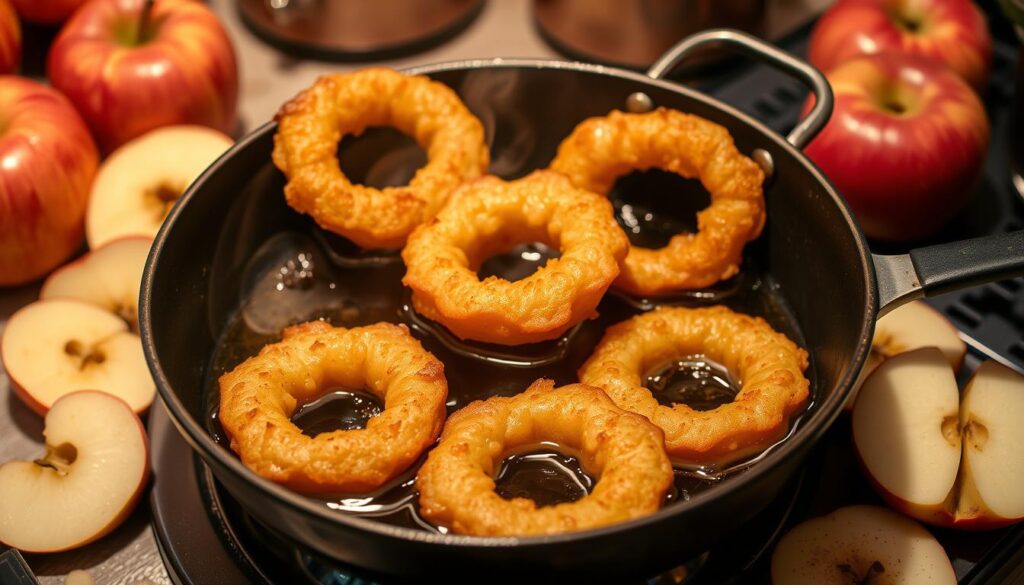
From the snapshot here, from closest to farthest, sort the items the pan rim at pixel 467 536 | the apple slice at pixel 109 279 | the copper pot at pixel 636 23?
the pan rim at pixel 467 536 < the apple slice at pixel 109 279 < the copper pot at pixel 636 23

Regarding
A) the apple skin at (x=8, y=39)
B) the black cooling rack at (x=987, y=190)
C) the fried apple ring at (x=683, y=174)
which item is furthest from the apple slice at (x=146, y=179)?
the black cooling rack at (x=987, y=190)

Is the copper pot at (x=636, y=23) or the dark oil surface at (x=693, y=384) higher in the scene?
the copper pot at (x=636, y=23)

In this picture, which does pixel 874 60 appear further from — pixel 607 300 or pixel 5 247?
pixel 5 247

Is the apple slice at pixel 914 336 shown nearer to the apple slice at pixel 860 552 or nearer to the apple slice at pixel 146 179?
the apple slice at pixel 860 552

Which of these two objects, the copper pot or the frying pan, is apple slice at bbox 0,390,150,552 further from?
the copper pot

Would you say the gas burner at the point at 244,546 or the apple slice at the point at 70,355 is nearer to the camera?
the gas burner at the point at 244,546

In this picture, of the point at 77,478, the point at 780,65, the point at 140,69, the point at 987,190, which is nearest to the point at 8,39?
the point at 140,69

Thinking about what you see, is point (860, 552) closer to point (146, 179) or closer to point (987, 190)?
point (987, 190)

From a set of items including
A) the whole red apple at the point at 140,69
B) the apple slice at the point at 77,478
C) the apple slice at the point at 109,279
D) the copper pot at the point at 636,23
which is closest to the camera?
the apple slice at the point at 77,478
